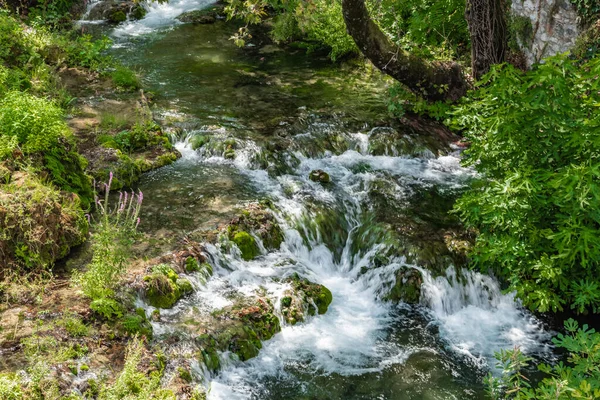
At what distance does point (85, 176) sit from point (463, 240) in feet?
19.8

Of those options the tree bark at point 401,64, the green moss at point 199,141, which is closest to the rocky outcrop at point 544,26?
the tree bark at point 401,64

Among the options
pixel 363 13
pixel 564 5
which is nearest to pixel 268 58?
pixel 363 13

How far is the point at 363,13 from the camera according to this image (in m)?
11.3

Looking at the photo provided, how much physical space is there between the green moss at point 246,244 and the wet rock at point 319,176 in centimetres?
228

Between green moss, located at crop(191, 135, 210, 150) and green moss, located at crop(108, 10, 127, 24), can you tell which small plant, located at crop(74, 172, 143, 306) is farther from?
green moss, located at crop(108, 10, 127, 24)

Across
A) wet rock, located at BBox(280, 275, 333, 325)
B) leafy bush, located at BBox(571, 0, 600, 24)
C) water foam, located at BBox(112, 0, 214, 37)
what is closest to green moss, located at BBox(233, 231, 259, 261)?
wet rock, located at BBox(280, 275, 333, 325)

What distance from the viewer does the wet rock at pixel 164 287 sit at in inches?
273

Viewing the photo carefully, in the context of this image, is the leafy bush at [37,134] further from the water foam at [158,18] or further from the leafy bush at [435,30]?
the water foam at [158,18]

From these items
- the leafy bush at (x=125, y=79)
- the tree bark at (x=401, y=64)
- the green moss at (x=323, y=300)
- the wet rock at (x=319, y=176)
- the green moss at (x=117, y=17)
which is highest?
the tree bark at (x=401, y=64)

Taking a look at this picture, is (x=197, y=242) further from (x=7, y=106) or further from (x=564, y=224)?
(x=564, y=224)

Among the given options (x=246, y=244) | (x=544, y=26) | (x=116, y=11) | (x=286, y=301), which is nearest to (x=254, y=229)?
(x=246, y=244)

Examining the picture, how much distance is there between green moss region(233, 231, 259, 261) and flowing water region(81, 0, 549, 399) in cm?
12

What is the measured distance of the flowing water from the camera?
6879 mm

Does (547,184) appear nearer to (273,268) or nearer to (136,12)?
(273,268)
